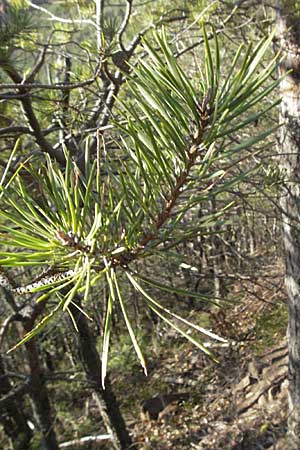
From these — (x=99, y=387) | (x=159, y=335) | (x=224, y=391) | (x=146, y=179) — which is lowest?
(x=224, y=391)

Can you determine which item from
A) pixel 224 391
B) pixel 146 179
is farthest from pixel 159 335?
pixel 146 179

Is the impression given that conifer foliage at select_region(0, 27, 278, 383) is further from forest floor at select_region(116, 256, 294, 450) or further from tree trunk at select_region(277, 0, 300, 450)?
forest floor at select_region(116, 256, 294, 450)

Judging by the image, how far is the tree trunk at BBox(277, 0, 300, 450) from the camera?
2348 millimetres

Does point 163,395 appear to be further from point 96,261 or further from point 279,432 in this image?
point 96,261

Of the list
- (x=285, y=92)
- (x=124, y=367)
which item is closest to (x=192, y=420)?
(x=124, y=367)

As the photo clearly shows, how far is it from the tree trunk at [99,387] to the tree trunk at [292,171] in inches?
50.9

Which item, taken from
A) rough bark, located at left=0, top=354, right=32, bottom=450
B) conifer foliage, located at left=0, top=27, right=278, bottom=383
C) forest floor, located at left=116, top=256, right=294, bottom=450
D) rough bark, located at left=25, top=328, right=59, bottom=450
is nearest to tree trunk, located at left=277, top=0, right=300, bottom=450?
forest floor, located at left=116, top=256, right=294, bottom=450

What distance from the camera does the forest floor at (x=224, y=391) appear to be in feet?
13.4

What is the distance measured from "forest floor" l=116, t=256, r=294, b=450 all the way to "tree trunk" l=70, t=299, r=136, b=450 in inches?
46.3

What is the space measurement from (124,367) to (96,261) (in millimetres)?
5503

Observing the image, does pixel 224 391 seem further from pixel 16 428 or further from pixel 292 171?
pixel 292 171

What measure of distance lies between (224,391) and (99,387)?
263 centimetres

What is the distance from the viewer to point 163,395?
561 cm

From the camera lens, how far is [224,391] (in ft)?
16.3
